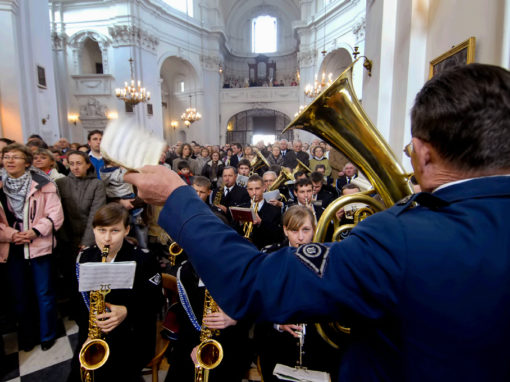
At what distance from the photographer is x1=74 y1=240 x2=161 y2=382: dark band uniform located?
6.02ft

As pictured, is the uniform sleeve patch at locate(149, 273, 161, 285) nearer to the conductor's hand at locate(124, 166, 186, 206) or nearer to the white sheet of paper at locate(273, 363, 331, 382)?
the white sheet of paper at locate(273, 363, 331, 382)

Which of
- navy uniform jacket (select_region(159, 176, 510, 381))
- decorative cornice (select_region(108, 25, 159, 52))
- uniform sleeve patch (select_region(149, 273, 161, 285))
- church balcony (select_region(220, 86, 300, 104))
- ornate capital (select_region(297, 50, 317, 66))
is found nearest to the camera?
navy uniform jacket (select_region(159, 176, 510, 381))

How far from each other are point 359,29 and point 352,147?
1288 cm

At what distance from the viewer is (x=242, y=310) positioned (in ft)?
1.95

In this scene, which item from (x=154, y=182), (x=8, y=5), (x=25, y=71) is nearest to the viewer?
(x=154, y=182)

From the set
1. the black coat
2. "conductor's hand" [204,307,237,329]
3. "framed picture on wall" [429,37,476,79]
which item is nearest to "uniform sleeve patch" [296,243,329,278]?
"conductor's hand" [204,307,237,329]

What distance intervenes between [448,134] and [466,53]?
1.87m

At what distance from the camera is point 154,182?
2.39ft

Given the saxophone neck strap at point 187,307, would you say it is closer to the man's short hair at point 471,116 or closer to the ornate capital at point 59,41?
the man's short hair at point 471,116

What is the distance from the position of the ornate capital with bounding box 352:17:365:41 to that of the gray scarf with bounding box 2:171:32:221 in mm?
12756

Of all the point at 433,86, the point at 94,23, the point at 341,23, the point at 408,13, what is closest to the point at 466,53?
the point at 408,13

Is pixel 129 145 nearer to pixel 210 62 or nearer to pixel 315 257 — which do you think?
pixel 315 257

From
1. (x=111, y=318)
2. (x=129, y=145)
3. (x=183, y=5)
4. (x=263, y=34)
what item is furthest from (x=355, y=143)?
(x=263, y=34)

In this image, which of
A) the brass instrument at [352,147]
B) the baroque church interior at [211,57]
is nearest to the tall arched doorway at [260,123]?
the baroque church interior at [211,57]
